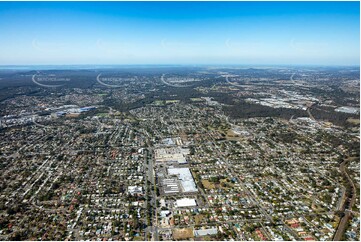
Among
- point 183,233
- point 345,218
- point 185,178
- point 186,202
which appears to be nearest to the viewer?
point 183,233

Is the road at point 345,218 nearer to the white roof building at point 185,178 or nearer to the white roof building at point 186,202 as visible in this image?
the white roof building at point 186,202

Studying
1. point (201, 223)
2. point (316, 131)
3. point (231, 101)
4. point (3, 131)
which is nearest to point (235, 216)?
point (201, 223)

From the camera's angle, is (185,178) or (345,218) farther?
(185,178)

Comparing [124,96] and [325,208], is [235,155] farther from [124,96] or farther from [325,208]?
[124,96]

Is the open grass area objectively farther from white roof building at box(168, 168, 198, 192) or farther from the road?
the road

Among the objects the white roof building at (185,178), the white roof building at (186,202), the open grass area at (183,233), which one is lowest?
the open grass area at (183,233)

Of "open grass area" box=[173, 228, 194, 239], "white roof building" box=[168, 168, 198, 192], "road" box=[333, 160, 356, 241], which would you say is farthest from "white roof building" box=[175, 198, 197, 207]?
"road" box=[333, 160, 356, 241]

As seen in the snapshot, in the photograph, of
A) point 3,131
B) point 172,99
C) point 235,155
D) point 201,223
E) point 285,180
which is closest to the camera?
point 201,223

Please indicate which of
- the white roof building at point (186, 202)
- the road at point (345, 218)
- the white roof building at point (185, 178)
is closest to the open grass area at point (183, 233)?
the white roof building at point (186, 202)

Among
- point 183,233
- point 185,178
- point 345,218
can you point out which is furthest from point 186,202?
point 345,218

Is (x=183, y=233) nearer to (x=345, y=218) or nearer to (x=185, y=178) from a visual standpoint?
(x=185, y=178)

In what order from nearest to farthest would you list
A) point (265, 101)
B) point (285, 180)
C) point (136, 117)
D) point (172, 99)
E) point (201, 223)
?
point (201, 223) < point (285, 180) < point (136, 117) < point (265, 101) < point (172, 99)
